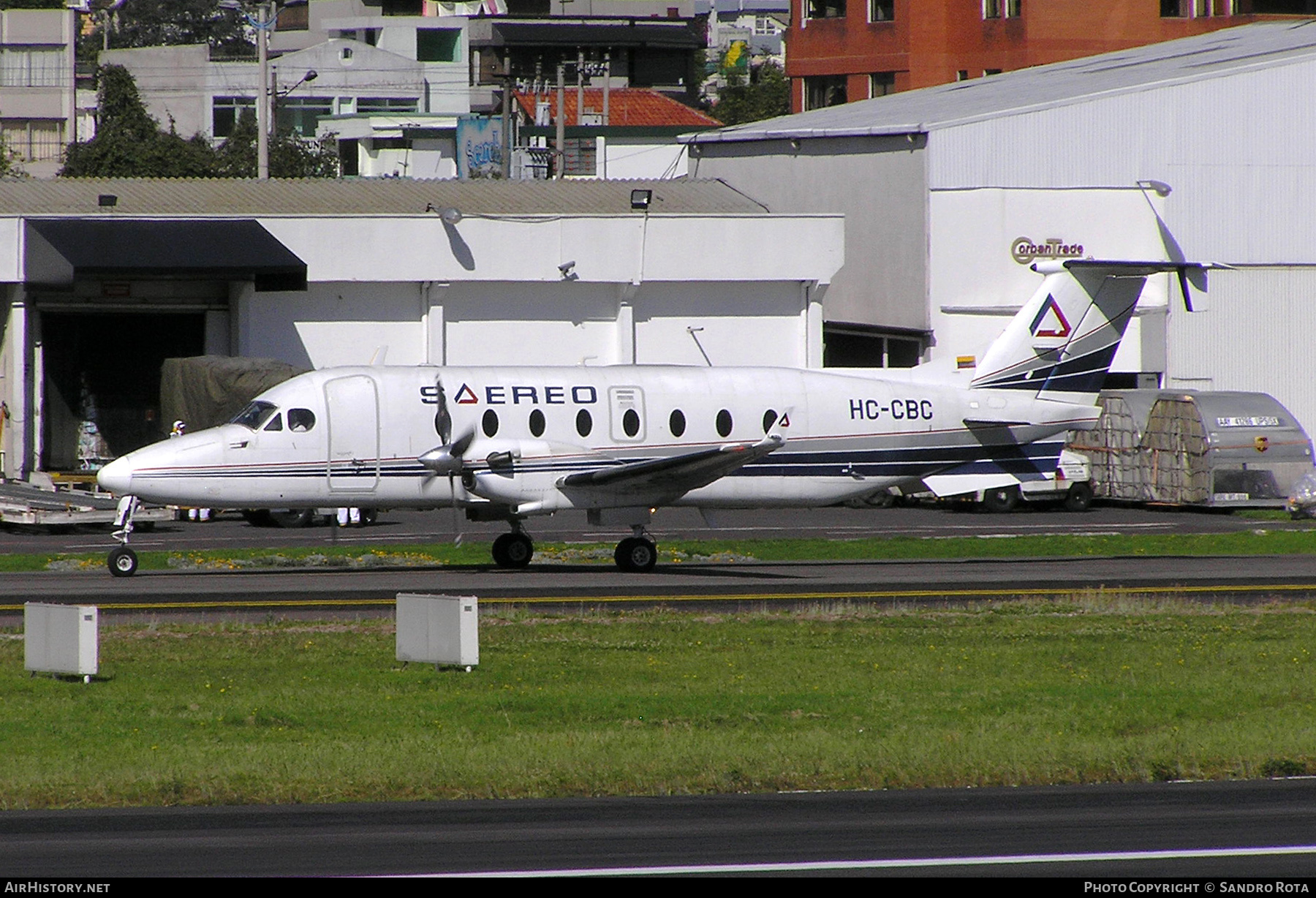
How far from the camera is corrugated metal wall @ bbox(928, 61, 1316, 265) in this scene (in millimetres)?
54000

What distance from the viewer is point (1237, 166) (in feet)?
179

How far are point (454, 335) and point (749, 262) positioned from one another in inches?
367

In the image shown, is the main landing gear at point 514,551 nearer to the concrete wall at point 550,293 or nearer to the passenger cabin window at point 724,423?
the passenger cabin window at point 724,423

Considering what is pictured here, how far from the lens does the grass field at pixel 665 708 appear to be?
13477mm

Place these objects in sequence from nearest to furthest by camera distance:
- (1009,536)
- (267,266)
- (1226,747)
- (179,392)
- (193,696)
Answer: (1226,747) → (193,696) → (1009,536) → (179,392) → (267,266)

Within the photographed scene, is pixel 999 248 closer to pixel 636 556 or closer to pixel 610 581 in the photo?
pixel 636 556

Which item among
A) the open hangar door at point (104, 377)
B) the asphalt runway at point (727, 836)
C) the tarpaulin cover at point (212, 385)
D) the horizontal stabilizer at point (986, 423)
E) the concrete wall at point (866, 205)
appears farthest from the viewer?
the concrete wall at point (866, 205)

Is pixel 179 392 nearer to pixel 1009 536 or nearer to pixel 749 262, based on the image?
pixel 749 262

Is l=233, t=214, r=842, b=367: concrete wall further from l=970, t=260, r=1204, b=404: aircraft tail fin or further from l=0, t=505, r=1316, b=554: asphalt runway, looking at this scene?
l=970, t=260, r=1204, b=404: aircraft tail fin

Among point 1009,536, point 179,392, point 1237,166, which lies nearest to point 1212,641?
point 1009,536

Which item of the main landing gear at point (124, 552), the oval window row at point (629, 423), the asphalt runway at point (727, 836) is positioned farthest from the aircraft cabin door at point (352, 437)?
the asphalt runway at point (727, 836)

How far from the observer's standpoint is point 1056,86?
59.9 meters

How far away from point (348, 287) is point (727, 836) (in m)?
38.7

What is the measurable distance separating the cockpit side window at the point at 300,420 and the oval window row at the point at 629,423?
9.33 ft
